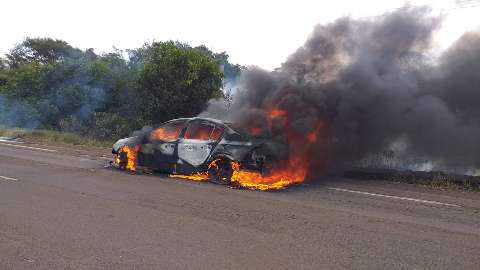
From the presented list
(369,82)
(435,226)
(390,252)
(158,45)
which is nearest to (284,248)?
(390,252)

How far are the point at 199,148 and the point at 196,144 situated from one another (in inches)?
5.7

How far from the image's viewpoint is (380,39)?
44.2 ft

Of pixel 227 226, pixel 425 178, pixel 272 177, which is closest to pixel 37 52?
pixel 272 177

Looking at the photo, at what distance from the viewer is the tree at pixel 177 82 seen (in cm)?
1884

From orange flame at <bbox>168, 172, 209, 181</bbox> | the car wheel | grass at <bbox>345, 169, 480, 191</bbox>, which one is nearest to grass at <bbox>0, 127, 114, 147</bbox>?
orange flame at <bbox>168, 172, 209, 181</bbox>

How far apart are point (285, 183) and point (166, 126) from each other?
3.23m

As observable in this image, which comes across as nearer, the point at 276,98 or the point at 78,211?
the point at 78,211

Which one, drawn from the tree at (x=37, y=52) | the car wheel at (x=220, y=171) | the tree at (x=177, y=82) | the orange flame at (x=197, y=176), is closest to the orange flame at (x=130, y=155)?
the orange flame at (x=197, y=176)

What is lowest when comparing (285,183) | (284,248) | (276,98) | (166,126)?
(284,248)

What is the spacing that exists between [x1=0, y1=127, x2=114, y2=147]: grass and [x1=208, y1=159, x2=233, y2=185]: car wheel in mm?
11480

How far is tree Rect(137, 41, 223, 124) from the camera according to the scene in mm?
18844

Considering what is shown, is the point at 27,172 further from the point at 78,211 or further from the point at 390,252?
the point at 390,252

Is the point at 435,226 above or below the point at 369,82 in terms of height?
below

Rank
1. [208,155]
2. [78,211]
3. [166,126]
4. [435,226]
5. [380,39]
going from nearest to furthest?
[435,226], [78,211], [208,155], [166,126], [380,39]
